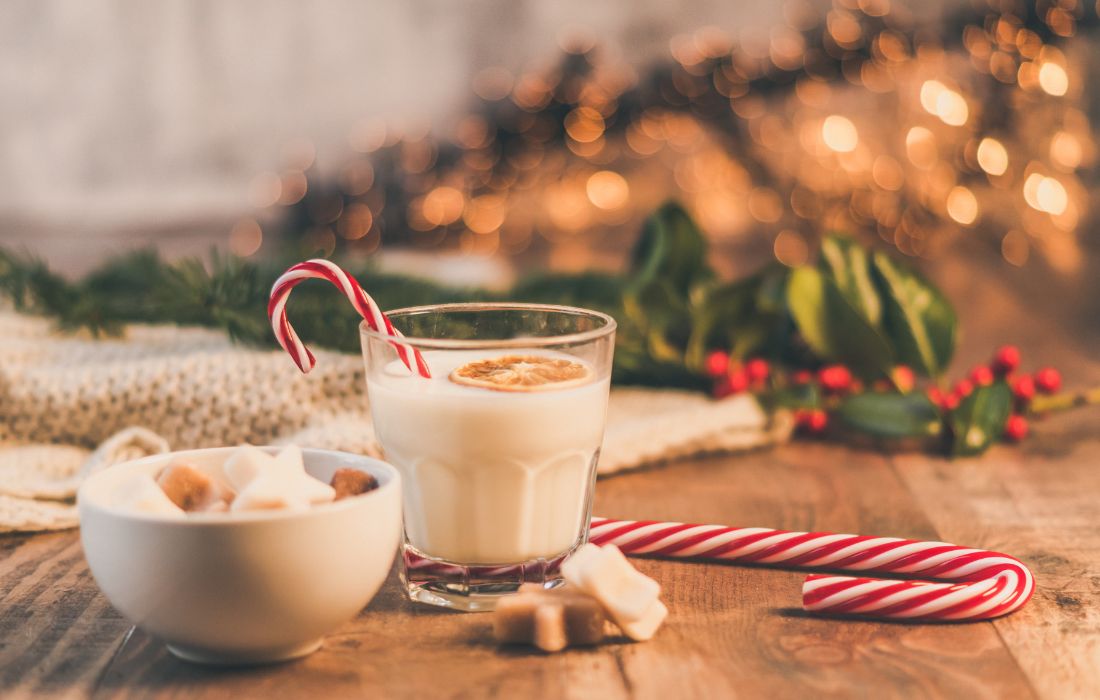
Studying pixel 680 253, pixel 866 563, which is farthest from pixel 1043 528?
pixel 680 253

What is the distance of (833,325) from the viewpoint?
1556 millimetres

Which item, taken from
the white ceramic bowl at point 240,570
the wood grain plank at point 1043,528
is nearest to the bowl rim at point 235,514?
the white ceramic bowl at point 240,570

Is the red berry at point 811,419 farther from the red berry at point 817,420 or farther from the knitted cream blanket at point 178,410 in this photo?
the knitted cream blanket at point 178,410

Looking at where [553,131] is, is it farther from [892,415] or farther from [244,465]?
[244,465]

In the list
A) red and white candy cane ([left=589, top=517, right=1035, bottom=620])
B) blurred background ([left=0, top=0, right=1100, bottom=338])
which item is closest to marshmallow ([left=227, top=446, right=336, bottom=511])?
red and white candy cane ([left=589, top=517, right=1035, bottom=620])

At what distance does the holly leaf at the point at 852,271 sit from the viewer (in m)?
1.56

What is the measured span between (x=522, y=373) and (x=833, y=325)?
0.76 m

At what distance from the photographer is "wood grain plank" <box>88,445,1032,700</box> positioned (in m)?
0.80

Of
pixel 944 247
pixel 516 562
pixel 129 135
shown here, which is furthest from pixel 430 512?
pixel 129 135

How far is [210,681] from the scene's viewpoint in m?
0.80

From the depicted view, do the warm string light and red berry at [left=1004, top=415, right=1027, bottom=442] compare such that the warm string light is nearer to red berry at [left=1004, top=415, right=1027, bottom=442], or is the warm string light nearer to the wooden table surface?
red berry at [left=1004, top=415, right=1027, bottom=442]

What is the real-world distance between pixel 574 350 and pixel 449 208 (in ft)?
7.14

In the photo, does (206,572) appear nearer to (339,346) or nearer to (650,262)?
(339,346)

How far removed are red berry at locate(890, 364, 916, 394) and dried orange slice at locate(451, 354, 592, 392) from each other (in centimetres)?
73
